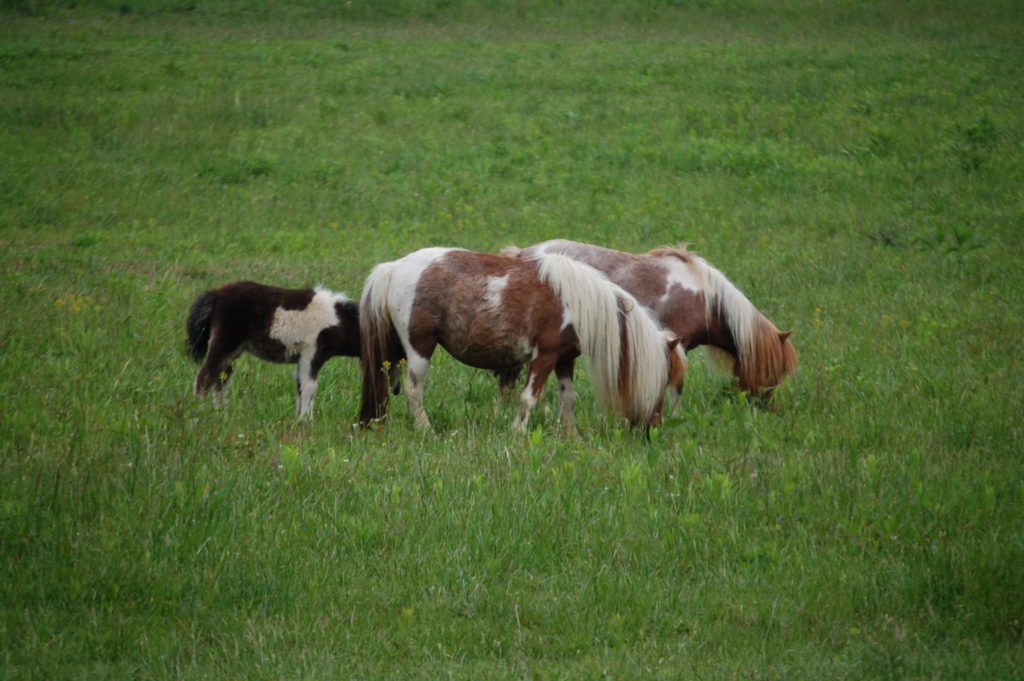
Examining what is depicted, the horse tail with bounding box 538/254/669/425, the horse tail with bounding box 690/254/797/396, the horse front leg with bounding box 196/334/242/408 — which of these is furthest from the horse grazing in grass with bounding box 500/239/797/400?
the horse front leg with bounding box 196/334/242/408

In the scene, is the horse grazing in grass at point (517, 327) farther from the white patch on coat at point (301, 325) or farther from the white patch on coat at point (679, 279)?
the white patch on coat at point (679, 279)

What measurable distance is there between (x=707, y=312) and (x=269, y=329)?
392 centimetres

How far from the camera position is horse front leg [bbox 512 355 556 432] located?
8.09 metres

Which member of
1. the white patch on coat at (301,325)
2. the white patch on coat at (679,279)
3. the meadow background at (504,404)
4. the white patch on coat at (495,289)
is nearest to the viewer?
the meadow background at (504,404)

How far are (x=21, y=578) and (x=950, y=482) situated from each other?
5.17m

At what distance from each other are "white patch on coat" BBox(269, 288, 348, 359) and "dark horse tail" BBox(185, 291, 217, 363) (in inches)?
21.4

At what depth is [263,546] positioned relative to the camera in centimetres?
529

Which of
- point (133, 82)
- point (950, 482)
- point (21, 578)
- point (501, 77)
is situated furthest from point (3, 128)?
point (950, 482)

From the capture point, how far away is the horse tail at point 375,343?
820 centimetres

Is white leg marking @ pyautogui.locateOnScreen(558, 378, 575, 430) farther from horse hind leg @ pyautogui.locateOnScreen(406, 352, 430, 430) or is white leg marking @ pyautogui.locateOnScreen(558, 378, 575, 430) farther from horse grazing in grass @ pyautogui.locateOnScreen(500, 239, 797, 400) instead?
horse hind leg @ pyautogui.locateOnScreen(406, 352, 430, 430)

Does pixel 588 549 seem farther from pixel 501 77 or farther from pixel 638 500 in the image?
pixel 501 77

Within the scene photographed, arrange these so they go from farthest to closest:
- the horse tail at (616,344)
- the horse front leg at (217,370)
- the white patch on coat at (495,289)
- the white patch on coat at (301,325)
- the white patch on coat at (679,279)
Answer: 1. the white patch on coat at (679,279)
2. the white patch on coat at (301,325)
3. the horse front leg at (217,370)
4. the white patch on coat at (495,289)
5. the horse tail at (616,344)

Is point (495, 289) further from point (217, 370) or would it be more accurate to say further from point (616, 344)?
point (217, 370)

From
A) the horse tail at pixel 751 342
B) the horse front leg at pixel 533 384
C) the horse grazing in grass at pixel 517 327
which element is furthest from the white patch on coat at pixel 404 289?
the horse tail at pixel 751 342
